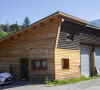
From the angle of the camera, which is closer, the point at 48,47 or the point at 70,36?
the point at 48,47

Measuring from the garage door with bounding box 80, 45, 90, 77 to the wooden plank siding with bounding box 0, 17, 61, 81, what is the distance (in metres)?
4.60

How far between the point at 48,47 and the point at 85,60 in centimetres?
549

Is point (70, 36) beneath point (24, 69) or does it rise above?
above

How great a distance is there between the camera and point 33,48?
1455 centimetres

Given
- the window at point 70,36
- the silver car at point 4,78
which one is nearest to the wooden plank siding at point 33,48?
the window at point 70,36

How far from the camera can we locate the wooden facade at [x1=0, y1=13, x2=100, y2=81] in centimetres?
1338

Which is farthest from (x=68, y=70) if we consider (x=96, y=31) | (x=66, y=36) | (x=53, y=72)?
(x=96, y=31)

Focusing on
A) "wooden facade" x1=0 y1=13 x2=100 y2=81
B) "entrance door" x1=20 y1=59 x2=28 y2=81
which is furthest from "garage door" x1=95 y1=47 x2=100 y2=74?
A: "entrance door" x1=20 y1=59 x2=28 y2=81

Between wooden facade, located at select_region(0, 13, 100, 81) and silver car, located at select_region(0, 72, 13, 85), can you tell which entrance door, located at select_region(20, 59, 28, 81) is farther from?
silver car, located at select_region(0, 72, 13, 85)

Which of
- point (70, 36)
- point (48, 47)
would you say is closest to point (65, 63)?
point (48, 47)

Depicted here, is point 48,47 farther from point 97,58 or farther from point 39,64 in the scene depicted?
point 97,58

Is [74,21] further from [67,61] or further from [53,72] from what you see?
[53,72]

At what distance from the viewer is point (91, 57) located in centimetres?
1803

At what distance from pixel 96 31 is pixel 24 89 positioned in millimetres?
12016
